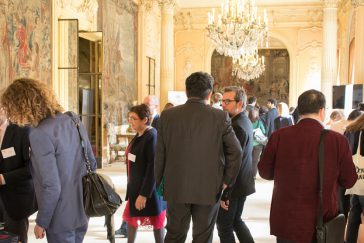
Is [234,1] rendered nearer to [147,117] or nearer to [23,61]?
[23,61]

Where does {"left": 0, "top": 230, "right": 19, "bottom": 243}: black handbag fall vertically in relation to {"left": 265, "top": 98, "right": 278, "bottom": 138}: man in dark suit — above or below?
below

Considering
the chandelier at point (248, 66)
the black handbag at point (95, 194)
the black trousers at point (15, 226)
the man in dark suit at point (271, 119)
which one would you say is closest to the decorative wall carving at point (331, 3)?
the chandelier at point (248, 66)

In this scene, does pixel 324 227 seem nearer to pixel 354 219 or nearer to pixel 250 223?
pixel 354 219

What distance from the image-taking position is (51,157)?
10.1ft

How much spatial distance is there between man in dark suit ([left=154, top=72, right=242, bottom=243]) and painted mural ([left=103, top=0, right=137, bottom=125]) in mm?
10908

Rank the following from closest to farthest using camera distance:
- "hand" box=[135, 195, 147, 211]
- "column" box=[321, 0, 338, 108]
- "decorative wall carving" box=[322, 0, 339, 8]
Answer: "hand" box=[135, 195, 147, 211] < "column" box=[321, 0, 338, 108] < "decorative wall carving" box=[322, 0, 339, 8]

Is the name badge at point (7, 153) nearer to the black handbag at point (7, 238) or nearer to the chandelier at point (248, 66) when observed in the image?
the black handbag at point (7, 238)

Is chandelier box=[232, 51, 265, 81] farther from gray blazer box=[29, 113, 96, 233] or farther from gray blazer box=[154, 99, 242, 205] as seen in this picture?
gray blazer box=[29, 113, 96, 233]

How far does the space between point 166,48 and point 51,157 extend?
17.7m

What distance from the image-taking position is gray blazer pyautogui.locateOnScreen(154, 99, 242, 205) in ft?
12.4

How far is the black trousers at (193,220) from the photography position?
12.7 ft

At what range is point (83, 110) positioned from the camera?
13695mm

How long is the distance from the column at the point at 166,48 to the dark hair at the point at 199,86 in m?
16.8

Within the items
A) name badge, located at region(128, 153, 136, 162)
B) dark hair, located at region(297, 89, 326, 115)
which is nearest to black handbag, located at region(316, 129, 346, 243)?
dark hair, located at region(297, 89, 326, 115)
